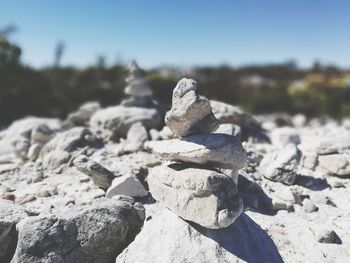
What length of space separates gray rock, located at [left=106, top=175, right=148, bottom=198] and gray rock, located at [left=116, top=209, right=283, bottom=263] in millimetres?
1287

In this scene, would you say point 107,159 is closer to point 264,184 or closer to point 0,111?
point 264,184

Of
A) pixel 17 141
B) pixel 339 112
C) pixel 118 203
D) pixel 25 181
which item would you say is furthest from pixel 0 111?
pixel 339 112

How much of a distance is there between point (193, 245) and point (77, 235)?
159cm

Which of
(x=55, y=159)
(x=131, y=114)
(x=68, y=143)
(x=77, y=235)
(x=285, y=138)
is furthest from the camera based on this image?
(x=131, y=114)

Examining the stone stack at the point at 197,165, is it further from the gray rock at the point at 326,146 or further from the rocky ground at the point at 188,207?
the gray rock at the point at 326,146

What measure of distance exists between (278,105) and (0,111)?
2078cm

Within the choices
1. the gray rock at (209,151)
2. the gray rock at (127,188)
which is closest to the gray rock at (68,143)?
the gray rock at (127,188)

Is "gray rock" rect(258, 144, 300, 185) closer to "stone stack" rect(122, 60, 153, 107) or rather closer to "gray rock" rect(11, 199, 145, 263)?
"gray rock" rect(11, 199, 145, 263)

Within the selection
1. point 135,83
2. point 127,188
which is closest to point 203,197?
point 127,188

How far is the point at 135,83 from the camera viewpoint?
10680mm

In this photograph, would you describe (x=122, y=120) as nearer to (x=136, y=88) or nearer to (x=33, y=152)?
(x=136, y=88)

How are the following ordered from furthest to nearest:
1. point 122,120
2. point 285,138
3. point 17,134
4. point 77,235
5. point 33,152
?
1. point 17,134
2. point 122,120
3. point 285,138
4. point 33,152
5. point 77,235

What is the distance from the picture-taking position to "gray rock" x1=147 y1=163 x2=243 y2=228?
4492mm

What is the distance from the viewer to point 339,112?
27.0 m
